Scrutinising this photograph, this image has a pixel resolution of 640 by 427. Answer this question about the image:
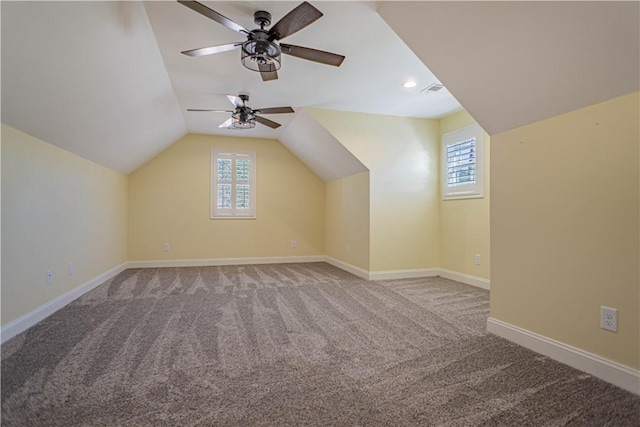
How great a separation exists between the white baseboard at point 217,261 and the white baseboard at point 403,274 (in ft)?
6.54

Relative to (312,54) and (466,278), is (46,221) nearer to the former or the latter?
(312,54)

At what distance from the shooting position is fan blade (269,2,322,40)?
1799 millimetres

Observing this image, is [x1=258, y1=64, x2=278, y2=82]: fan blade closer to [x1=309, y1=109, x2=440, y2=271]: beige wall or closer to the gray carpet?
[x1=309, y1=109, x2=440, y2=271]: beige wall

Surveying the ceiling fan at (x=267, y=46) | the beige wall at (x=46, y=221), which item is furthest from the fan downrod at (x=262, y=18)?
the beige wall at (x=46, y=221)

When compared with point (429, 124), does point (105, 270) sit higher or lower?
lower

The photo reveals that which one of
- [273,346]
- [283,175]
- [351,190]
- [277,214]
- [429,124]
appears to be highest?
[429,124]

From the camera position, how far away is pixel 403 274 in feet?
15.0

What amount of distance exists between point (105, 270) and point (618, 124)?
565cm

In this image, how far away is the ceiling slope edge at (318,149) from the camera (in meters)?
4.43

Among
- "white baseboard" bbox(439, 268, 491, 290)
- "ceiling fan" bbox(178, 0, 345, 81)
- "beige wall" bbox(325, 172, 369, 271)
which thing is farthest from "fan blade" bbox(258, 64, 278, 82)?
"white baseboard" bbox(439, 268, 491, 290)

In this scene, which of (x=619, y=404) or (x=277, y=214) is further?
(x=277, y=214)

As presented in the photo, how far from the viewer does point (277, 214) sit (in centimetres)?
616

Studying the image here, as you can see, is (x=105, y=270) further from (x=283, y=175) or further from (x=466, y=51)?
(x=466, y=51)

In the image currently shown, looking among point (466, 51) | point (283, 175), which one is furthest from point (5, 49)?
point (283, 175)
